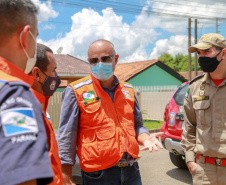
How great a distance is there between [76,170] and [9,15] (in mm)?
3090

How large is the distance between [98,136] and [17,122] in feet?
5.08

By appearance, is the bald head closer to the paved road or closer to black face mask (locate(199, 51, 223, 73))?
black face mask (locate(199, 51, 223, 73))

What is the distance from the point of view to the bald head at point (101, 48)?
2705 millimetres

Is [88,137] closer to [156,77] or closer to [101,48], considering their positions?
[101,48]

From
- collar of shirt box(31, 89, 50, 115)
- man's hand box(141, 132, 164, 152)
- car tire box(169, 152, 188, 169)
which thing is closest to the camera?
collar of shirt box(31, 89, 50, 115)

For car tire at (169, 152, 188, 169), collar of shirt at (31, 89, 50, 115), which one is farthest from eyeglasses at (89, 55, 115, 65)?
car tire at (169, 152, 188, 169)

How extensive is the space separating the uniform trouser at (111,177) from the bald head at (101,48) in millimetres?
1141

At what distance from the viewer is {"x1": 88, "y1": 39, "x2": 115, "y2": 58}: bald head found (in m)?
2.71

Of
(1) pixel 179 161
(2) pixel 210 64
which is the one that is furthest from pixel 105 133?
(1) pixel 179 161

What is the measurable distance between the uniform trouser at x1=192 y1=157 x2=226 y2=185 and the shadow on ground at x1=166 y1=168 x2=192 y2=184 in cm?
291

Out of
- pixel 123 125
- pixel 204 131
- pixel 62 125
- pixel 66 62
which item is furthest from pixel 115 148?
pixel 66 62

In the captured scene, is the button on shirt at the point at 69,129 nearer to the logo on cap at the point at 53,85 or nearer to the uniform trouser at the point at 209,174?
the logo on cap at the point at 53,85

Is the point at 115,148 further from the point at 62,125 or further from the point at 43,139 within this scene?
the point at 43,139

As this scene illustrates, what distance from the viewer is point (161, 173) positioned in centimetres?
602
